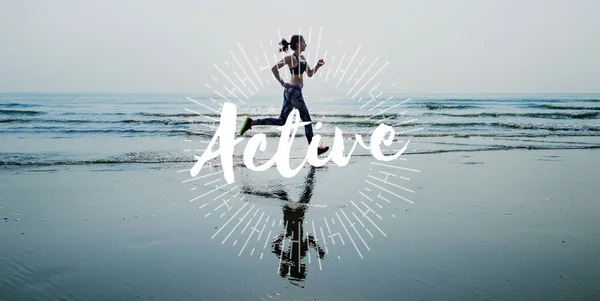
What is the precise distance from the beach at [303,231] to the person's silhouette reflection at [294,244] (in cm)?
2

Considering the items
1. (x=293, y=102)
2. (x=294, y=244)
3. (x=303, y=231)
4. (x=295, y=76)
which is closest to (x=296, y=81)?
(x=295, y=76)

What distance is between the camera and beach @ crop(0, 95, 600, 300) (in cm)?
354

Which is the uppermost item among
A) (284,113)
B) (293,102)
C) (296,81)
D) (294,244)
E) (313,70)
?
(313,70)

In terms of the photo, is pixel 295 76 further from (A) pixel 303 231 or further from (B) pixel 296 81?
(A) pixel 303 231

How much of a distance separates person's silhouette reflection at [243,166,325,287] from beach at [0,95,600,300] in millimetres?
17

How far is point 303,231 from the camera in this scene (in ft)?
16.4

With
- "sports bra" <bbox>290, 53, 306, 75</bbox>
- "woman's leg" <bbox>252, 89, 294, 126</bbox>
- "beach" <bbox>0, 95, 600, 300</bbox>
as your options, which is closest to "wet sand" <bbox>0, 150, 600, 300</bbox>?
"beach" <bbox>0, 95, 600, 300</bbox>

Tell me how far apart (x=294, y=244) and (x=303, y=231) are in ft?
1.46

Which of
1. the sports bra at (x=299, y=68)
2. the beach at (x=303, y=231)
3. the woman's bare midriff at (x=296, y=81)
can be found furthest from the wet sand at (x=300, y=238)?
the sports bra at (x=299, y=68)

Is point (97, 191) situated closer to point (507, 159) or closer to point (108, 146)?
point (108, 146)

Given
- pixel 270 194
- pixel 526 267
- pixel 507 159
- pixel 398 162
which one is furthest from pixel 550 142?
pixel 526 267

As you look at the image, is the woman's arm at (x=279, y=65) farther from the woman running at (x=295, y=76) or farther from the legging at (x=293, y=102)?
the legging at (x=293, y=102)

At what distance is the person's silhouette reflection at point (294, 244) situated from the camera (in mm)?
3842

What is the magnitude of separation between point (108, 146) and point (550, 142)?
11.7 meters
